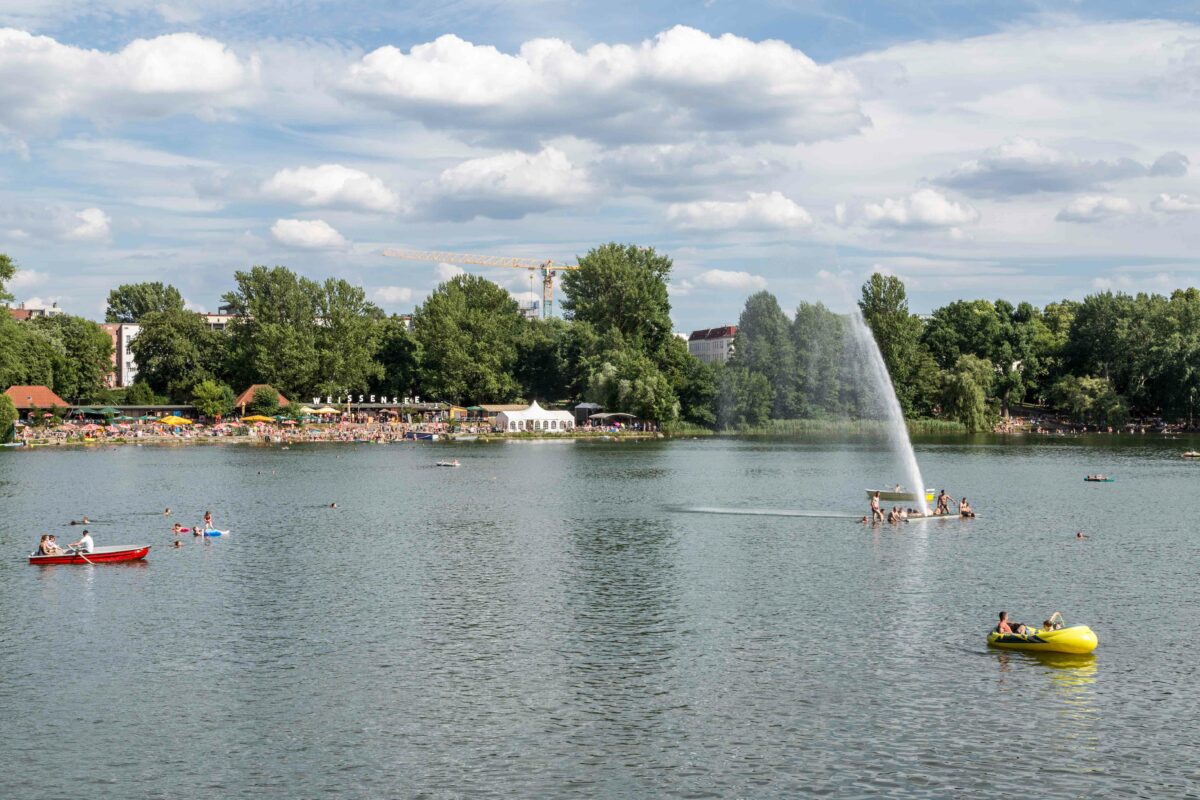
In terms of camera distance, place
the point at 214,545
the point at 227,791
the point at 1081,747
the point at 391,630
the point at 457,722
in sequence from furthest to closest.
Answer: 1. the point at 214,545
2. the point at 391,630
3. the point at 457,722
4. the point at 1081,747
5. the point at 227,791

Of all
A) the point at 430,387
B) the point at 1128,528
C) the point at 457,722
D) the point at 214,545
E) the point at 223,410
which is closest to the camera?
the point at 457,722

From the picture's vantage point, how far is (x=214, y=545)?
57844 mm

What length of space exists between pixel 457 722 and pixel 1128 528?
1926 inches

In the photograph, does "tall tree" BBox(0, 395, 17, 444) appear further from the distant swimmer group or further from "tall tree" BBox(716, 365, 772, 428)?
the distant swimmer group

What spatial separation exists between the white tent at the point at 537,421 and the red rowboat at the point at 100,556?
119244 millimetres

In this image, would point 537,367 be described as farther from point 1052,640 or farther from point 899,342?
point 1052,640

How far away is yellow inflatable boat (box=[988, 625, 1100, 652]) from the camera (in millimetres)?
34031

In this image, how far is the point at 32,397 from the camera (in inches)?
6211

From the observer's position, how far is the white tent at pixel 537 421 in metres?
172

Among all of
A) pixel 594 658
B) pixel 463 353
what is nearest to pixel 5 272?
pixel 463 353

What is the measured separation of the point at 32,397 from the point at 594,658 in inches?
5843

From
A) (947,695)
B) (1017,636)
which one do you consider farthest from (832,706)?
(1017,636)

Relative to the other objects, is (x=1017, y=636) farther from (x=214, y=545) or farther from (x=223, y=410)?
(x=223, y=410)

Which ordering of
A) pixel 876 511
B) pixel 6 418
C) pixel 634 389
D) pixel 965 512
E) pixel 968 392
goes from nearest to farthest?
pixel 876 511
pixel 965 512
pixel 6 418
pixel 634 389
pixel 968 392
